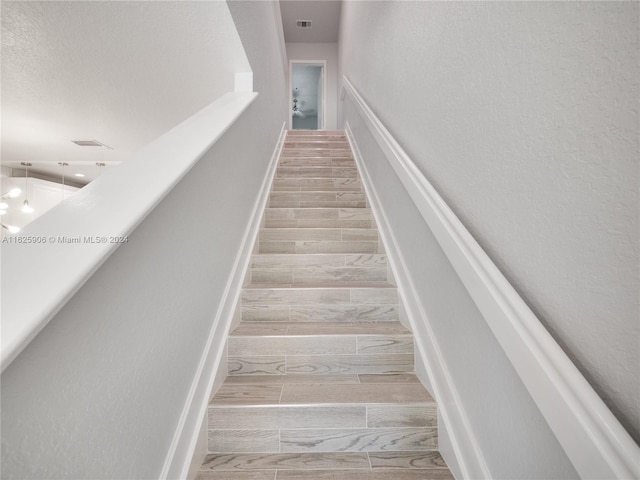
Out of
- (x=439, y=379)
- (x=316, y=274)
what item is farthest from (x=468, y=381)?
(x=316, y=274)

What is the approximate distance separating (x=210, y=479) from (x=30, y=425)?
0.67 meters

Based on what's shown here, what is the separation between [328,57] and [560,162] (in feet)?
20.8

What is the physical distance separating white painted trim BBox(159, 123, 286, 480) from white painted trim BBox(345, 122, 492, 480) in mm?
796

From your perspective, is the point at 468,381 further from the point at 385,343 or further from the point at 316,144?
the point at 316,144

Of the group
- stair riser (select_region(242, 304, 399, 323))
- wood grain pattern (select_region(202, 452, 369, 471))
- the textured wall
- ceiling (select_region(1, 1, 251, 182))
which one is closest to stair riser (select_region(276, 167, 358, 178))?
ceiling (select_region(1, 1, 251, 182))

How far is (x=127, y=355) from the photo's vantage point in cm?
75

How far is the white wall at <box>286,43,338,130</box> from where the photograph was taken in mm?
6070

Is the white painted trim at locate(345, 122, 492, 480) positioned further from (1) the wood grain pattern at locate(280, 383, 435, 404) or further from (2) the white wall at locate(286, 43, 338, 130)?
(2) the white wall at locate(286, 43, 338, 130)

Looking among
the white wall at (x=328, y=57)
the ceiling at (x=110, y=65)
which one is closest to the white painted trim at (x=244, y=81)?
the ceiling at (x=110, y=65)

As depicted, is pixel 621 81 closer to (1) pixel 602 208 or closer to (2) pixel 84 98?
(1) pixel 602 208

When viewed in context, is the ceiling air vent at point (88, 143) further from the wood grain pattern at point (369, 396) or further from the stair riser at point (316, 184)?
the wood grain pattern at point (369, 396)

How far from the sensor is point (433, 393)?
119cm

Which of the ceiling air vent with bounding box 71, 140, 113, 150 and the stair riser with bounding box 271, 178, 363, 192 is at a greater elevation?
the ceiling air vent with bounding box 71, 140, 113, 150

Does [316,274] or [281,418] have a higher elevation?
[316,274]
